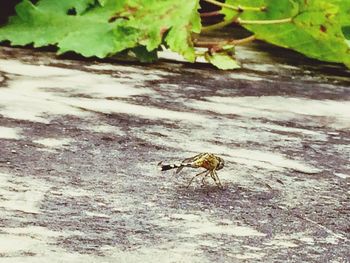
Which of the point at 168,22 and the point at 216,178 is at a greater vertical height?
the point at 168,22

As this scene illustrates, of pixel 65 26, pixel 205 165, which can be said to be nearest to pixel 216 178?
pixel 205 165

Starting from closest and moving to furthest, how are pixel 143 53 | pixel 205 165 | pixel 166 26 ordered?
1. pixel 205 165
2. pixel 166 26
3. pixel 143 53

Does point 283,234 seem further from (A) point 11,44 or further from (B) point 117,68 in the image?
(A) point 11,44

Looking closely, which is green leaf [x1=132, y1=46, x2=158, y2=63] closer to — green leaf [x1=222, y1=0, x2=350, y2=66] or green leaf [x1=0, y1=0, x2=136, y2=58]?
green leaf [x1=0, y1=0, x2=136, y2=58]

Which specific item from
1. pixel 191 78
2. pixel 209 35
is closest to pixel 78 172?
pixel 191 78

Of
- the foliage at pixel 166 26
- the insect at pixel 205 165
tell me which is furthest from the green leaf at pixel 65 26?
the insect at pixel 205 165

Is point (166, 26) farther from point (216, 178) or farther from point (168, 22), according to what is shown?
point (216, 178)

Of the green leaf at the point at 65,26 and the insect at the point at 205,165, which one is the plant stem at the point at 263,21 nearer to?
the green leaf at the point at 65,26
